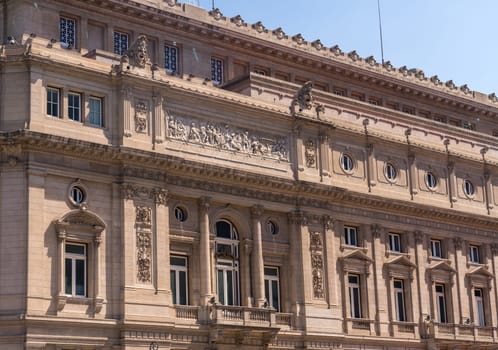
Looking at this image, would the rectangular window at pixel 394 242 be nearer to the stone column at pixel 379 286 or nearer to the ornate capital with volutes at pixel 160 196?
the stone column at pixel 379 286

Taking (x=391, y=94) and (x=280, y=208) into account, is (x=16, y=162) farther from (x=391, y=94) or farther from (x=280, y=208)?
(x=391, y=94)

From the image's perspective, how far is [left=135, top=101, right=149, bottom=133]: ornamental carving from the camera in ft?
161

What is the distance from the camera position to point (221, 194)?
170 feet

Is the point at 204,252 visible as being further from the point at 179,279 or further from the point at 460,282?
the point at 460,282

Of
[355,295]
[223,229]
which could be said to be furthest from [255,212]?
[355,295]

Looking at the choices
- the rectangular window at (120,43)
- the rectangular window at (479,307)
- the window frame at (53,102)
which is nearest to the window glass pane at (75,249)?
the window frame at (53,102)

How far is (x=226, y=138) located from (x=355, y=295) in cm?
1247

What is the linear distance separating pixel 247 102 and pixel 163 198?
319 inches

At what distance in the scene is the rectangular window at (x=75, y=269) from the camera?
45344 mm

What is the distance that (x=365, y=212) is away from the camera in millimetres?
58875

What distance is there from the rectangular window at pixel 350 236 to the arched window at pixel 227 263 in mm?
8045

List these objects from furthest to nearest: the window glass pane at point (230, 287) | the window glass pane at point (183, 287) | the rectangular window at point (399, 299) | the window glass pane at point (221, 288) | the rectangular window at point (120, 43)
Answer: the rectangular window at point (399, 299), the rectangular window at point (120, 43), the window glass pane at point (230, 287), the window glass pane at point (221, 288), the window glass pane at point (183, 287)

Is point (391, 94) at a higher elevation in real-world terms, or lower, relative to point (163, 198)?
higher

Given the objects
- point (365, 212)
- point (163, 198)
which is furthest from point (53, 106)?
point (365, 212)
